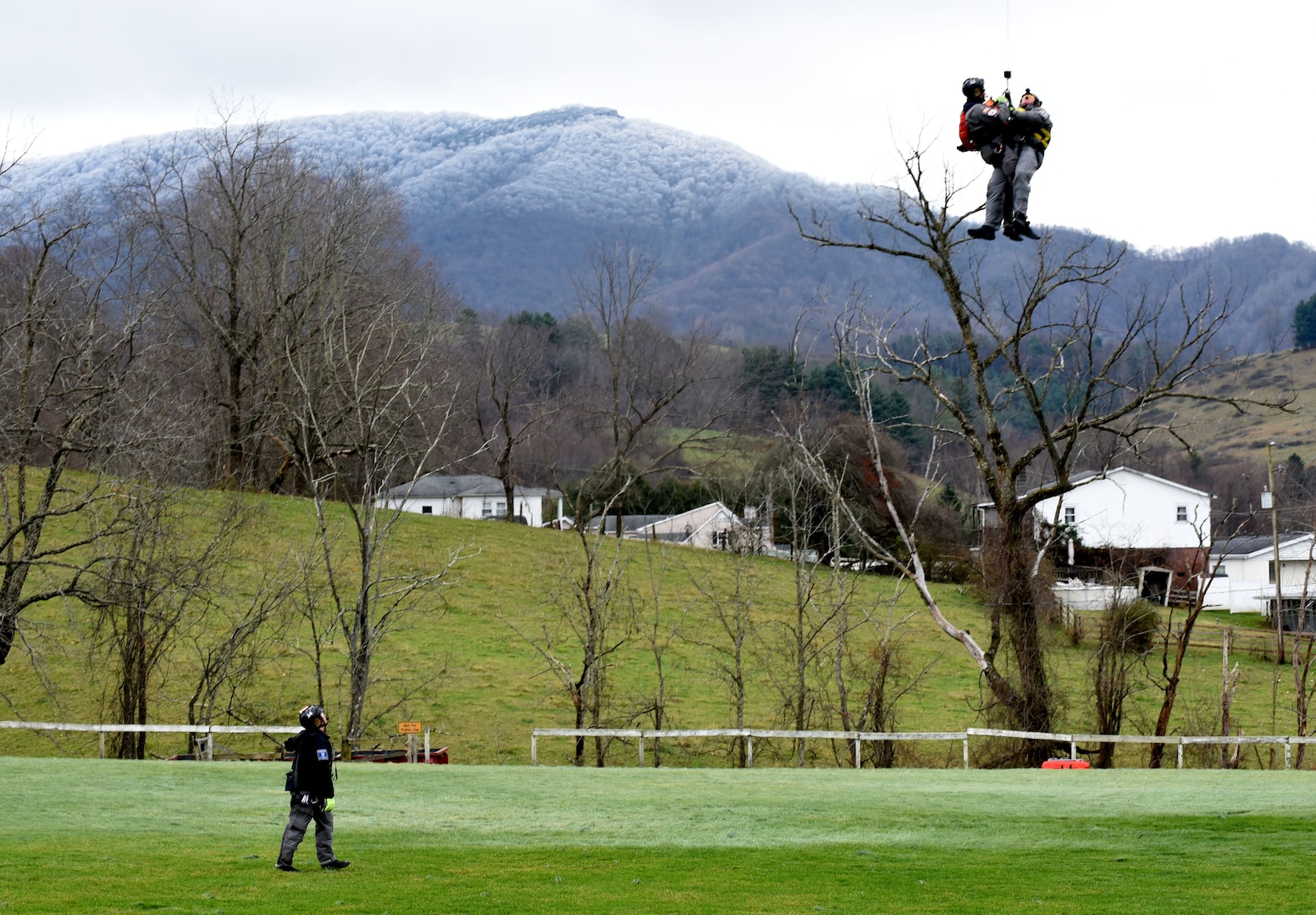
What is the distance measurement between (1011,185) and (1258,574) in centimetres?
7773

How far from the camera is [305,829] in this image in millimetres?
12930

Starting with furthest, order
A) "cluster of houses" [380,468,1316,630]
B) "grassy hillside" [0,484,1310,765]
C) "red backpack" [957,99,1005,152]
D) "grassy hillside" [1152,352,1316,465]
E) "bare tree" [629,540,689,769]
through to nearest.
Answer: "grassy hillside" [1152,352,1316,465] → "cluster of houses" [380,468,1316,630] → "bare tree" [629,540,689,769] → "grassy hillside" [0,484,1310,765] → "red backpack" [957,99,1005,152]

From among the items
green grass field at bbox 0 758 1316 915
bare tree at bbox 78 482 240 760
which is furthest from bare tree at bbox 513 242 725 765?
green grass field at bbox 0 758 1316 915

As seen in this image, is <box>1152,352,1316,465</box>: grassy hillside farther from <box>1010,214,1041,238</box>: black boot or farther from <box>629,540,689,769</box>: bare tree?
<box>1010,214,1041,238</box>: black boot

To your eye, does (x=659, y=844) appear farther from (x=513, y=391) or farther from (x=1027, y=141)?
(x=513, y=391)

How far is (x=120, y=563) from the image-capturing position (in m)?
34.4

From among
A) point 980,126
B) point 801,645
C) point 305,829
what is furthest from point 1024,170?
point 801,645

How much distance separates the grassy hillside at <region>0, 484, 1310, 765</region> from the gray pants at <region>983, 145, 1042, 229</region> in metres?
20.6

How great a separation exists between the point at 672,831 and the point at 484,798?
4.56 m

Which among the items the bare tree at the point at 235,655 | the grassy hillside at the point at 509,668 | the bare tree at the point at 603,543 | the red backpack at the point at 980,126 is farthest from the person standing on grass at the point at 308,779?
the bare tree at the point at 235,655

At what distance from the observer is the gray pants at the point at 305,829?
510 inches

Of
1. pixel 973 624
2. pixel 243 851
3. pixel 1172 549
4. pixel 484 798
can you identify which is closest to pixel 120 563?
pixel 484 798

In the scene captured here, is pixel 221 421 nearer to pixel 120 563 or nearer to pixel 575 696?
pixel 120 563

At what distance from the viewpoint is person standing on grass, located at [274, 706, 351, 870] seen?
12.7 m
